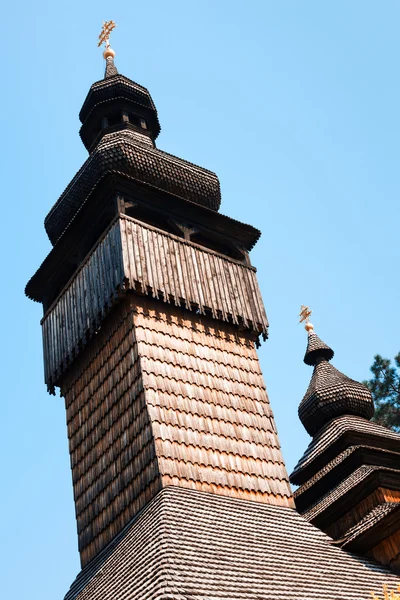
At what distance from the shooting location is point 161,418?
12109 millimetres

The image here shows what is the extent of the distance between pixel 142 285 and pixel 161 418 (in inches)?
97.2

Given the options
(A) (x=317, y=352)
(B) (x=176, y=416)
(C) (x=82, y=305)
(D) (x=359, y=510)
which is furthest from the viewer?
(A) (x=317, y=352)

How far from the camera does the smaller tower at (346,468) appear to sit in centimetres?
1310

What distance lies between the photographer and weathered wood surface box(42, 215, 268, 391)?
13.6m

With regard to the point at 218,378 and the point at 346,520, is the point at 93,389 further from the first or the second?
the point at 346,520

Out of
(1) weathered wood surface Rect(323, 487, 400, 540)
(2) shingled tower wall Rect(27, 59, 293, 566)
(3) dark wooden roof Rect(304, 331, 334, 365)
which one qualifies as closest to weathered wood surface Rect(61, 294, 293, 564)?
(2) shingled tower wall Rect(27, 59, 293, 566)

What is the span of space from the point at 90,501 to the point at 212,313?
4.00m

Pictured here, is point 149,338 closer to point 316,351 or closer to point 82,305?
point 82,305

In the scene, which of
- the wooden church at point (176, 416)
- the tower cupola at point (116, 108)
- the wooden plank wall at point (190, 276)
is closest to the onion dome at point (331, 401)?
the wooden church at point (176, 416)

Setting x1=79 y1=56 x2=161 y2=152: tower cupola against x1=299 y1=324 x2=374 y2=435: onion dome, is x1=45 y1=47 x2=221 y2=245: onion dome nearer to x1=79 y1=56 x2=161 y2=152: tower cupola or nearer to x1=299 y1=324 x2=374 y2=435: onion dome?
x1=79 y1=56 x2=161 y2=152: tower cupola

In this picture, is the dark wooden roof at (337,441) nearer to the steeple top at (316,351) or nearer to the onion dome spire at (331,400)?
the onion dome spire at (331,400)

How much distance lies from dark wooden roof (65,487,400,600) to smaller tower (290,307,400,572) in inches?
29.5

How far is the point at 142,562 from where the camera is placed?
31.8 feet

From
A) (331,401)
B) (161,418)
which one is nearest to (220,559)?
(161,418)
